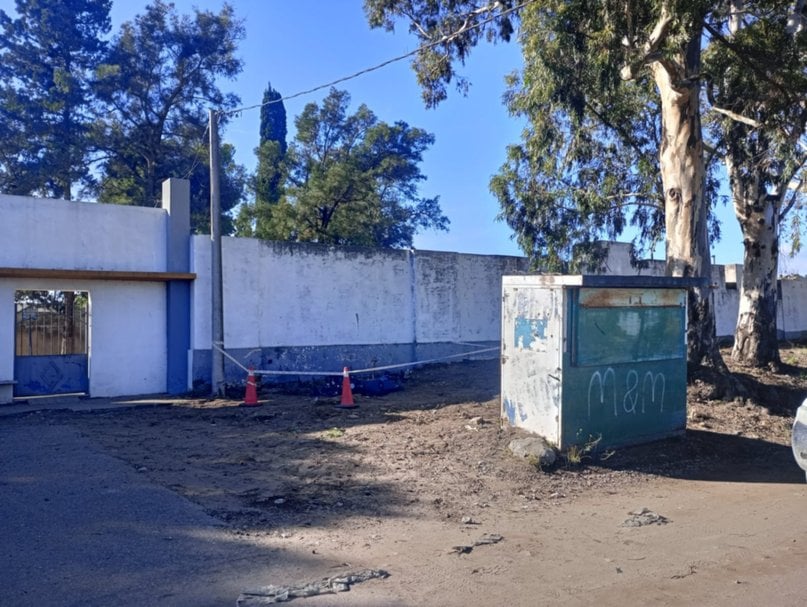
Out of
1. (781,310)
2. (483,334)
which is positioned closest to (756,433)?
(483,334)

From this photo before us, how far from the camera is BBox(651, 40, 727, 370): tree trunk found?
1310 cm

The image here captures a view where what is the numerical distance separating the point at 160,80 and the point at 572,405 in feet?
85.2

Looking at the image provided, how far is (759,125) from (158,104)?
76.3 ft

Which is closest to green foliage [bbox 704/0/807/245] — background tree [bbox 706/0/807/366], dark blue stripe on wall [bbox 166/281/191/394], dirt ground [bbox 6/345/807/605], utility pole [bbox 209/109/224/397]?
background tree [bbox 706/0/807/366]

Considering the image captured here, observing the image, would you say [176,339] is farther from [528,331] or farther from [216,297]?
[528,331]

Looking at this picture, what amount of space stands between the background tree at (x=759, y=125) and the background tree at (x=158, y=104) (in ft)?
65.5

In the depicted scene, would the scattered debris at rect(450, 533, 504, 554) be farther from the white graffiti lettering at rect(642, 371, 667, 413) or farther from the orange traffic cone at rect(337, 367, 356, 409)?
the orange traffic cone at rect(337, 367, 356, 409)

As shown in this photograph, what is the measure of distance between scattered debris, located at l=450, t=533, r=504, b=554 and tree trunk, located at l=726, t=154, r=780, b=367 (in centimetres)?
1294

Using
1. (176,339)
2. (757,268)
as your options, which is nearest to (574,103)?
(757,268)

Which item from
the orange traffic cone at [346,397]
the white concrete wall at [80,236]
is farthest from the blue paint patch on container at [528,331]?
the white concrete wall at [80,236]

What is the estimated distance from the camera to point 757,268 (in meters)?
17.6

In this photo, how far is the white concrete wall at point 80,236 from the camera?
566 inches

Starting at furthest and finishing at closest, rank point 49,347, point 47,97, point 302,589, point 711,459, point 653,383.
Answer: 1. point 47,97
2. point 49,347
3. point 653,383
4. point 711,459
5. point 302,589

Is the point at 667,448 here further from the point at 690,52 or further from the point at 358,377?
the point at 358,377
